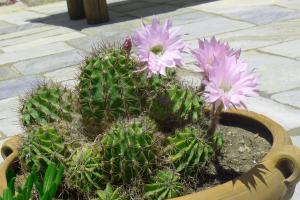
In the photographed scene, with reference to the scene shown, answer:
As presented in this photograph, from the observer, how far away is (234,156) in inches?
91.1

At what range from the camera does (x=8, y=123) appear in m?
4.27

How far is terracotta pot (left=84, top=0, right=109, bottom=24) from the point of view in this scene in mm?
7449

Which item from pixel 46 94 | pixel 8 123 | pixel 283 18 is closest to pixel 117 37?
pixel 283 18

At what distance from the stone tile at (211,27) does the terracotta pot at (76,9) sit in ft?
6.21

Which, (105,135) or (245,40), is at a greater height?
(105,135)

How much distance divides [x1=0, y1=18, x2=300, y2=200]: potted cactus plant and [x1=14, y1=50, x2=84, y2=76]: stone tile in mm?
3412

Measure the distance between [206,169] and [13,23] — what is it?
22.8 ft

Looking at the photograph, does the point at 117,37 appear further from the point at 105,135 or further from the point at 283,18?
the point at 105,135

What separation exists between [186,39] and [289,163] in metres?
4.09

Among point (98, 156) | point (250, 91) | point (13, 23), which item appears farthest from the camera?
point (13, 23)

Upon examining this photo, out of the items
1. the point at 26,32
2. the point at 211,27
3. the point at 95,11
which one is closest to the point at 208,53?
the point at 211,27

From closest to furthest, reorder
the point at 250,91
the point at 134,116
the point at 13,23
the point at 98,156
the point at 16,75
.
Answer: the point at 250,91 → the point at 98,156 → the point at 134,116 → the point at 16,75 → the point at 13,23

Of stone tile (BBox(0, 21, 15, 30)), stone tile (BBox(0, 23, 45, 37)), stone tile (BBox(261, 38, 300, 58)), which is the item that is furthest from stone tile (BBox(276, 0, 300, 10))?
stone tile (BBox(0, 21, 15, 30))

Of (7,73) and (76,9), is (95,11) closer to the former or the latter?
(76,9)
